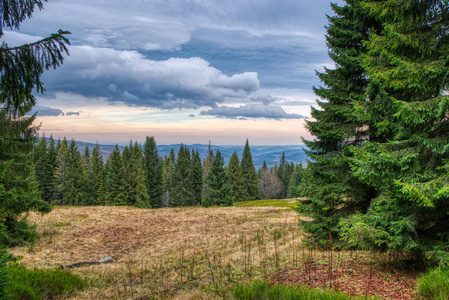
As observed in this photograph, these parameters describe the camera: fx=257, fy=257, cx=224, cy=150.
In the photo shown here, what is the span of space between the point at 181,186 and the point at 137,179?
46.2 feet

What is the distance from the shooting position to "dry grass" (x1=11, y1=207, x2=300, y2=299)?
764 centimetres

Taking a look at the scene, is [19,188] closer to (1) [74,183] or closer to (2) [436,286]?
(2) [436,286]

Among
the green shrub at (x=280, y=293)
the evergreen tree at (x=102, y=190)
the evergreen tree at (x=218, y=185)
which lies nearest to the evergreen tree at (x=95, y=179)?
the evergreen tree at (x=102, y=190)

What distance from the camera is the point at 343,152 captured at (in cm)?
929

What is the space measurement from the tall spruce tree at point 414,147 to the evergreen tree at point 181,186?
57655 mm

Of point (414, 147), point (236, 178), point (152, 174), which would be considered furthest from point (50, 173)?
point (414, 147)

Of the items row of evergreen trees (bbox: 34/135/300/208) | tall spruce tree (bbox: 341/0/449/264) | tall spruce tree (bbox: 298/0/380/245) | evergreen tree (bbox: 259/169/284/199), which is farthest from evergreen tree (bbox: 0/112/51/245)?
evergreen tree (bbox: 259/169/284/199)

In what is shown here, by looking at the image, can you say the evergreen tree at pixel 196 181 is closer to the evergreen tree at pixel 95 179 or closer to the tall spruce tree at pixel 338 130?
the evergreen tree at pixel 95 179

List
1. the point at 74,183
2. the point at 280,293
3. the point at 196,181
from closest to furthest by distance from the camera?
the point at 280,293 → the point at 74,183 → the point at 196,181

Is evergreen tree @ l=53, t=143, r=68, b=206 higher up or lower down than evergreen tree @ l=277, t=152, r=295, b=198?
higher up

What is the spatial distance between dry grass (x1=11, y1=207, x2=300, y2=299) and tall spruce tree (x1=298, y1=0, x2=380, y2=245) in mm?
2044

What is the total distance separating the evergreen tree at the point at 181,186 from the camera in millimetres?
62078

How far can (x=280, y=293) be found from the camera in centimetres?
481

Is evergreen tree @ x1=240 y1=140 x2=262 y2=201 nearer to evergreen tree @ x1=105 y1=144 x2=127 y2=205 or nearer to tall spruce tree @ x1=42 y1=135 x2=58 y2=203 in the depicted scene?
evergreen tree @ x1=105 y1=144 x2=127 y2=205
